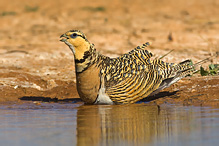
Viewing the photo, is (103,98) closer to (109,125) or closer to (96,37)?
(109,125)

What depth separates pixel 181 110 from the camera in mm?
7445

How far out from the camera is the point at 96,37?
1437 cm

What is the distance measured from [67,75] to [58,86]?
0.86m

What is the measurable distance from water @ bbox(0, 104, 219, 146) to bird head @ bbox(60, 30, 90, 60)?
813 millimetres

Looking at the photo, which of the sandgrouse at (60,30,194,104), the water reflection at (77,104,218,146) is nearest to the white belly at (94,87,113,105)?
the sandgrouse at (60,30,194,104)

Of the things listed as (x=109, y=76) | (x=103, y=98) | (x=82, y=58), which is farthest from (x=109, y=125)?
(x=82, y=58)

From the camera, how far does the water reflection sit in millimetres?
5359

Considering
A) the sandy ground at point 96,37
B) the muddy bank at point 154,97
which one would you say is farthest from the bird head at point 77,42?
the sandy ground at point 96,37

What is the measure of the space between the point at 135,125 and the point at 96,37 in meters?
8.31

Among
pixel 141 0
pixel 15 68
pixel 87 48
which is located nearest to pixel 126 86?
pixel 87 48

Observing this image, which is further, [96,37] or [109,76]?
[96,37]

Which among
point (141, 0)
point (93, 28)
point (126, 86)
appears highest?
point (141, 0)

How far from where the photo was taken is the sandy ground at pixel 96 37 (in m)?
9.58

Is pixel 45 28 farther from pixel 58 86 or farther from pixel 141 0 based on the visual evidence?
pixel 58 86
